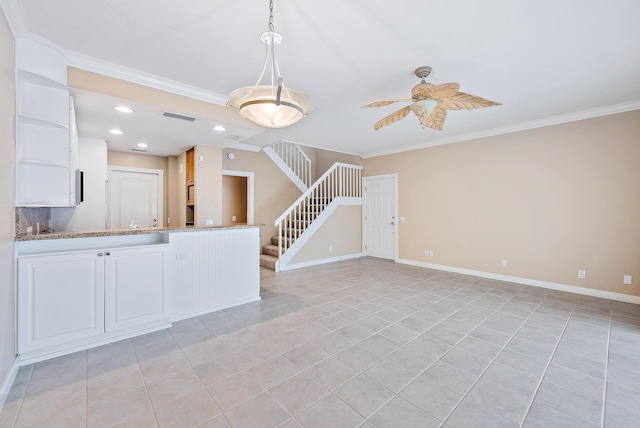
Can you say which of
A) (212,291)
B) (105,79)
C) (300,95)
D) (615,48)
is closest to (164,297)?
(212,291)

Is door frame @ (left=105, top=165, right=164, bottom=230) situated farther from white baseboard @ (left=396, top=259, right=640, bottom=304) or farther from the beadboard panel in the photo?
white baseboard @ (left=396, top=259, right=640, bottom=304)

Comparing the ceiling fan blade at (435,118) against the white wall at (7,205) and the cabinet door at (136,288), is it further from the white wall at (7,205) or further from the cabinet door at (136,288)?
the white wall at (7,205)

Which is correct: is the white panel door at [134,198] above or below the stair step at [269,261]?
above

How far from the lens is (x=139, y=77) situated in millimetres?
2807

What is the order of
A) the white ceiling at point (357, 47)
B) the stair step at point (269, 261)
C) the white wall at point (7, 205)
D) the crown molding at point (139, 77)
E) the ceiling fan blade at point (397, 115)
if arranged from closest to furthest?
the white wall at point (7, 205), the white ceiling at point (357, 47), the crown molding at point (139, 77), the ceiling fan blade at point (397, 115), the stair step at point (269, 261)

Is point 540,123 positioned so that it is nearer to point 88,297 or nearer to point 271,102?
point 271,102

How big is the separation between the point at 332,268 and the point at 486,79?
161 inches

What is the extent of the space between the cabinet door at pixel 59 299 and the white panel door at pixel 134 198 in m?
3.06

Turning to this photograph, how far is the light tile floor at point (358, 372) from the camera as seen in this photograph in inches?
66.2

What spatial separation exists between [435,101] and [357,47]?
85cm

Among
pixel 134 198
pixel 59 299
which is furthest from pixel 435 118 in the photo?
pixel 134 198

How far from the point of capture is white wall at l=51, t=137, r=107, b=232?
4.18 m

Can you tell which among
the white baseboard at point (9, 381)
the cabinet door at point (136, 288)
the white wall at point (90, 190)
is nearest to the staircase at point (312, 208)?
the cabinet door at point (136, 288)

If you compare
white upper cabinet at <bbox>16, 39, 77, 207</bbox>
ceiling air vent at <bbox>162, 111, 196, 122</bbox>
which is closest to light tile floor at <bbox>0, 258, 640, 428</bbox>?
white upper cabinet at <bbox>16, 39, 77, 207</bbox>
